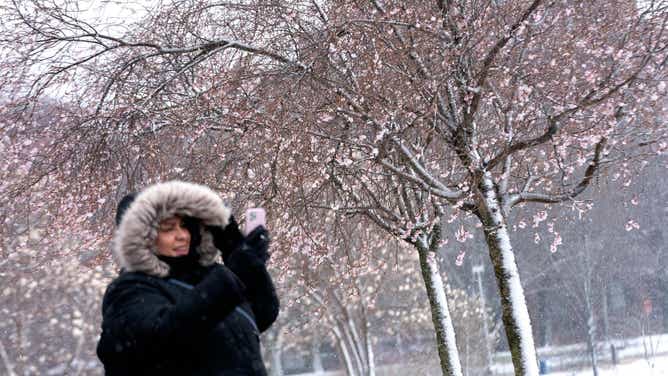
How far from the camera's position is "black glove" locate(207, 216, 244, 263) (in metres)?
3.69

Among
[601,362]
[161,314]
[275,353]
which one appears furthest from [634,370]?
[161,314]

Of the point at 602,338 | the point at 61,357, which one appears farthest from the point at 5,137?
the point at 602,338

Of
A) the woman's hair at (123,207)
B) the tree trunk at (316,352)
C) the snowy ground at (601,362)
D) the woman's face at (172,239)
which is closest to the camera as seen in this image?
the woman's face at (172,239)

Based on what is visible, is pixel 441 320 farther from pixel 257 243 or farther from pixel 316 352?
pixel 316 352

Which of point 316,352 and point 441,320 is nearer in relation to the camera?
point 441,320

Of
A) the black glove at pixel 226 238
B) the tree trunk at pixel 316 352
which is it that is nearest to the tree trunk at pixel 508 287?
the black glove at pixel 226 238

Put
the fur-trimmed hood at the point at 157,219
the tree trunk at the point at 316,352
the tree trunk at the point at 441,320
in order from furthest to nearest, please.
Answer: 1. the tree trunk at the point at 316,352
2. the tree trunk at the point at 441,320
3. the fur-trimmed hood at the point at 157,219

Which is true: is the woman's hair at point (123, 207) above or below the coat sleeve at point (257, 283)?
above

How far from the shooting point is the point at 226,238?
12.2 feet

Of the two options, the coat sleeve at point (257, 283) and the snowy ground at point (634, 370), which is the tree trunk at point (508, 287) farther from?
the snowy ground at point (634, 370)

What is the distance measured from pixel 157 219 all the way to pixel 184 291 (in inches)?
11.9

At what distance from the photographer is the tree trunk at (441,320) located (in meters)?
12.3

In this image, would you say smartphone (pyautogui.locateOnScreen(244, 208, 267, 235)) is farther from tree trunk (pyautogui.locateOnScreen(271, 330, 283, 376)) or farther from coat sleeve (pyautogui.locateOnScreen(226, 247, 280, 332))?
tree trunk (pyautogui.locateOnScreen(271, 330, 283, 376))

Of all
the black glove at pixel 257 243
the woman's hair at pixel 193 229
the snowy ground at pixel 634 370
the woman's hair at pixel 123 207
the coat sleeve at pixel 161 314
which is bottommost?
the snowy ground at pixel 634 370
